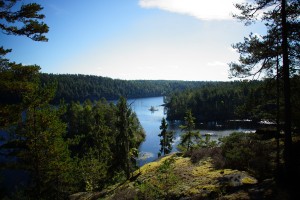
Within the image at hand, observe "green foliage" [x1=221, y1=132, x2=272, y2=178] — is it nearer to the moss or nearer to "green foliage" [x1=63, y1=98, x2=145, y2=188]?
the moss

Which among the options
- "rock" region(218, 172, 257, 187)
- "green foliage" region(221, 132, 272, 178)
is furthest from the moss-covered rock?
"green foliage" region(221, 132, 272, 178)

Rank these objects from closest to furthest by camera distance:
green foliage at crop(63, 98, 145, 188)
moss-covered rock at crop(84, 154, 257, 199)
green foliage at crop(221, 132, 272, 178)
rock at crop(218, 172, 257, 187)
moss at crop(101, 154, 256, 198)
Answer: rock at crop(218, 172, 257, 187), moss-covered rock at crop(84, 154, 257, 199), moss at crop(101, 154, 256, 198), green foliage at crop(221, 132, 272, 178), green foliage at crop(63, 98, 145, 188)

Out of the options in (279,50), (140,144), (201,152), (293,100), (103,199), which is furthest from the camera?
(140,144)

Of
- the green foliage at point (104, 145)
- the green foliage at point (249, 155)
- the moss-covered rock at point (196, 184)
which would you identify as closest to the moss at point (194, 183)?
the moss-covered rock at point (196, 184)

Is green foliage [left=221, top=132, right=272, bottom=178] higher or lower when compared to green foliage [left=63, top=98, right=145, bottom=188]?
higher

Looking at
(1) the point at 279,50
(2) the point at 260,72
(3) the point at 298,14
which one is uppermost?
(3) the point at 298,14

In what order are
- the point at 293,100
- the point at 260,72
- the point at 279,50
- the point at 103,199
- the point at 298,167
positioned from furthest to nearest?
the point at 103,199
the point at 293,100
the point at 260,72
the point at 279,50
the point at 298,167

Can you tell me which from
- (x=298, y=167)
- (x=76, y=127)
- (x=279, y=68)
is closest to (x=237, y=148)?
(x=298, y=167)

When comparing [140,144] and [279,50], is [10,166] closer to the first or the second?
[279,50]

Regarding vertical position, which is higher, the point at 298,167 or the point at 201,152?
the point at 298,167

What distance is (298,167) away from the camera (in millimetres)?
12242

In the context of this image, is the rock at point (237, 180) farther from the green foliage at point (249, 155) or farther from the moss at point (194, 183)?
the green foliage at point (249, 155)

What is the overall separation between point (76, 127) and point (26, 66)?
74.4 metres

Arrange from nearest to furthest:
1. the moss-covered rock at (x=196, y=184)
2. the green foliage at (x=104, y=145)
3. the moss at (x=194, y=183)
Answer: the moss-covered rock at (x=196, y=184)
the moss at (x=194, y=183)
the green foliage at (x=104, y=145)
